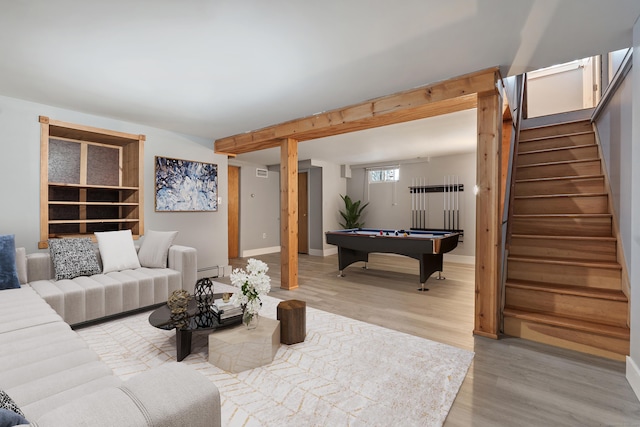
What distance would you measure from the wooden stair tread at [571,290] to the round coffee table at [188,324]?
2.65 meters

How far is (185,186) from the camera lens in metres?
4.83

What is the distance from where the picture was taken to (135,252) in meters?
3.66

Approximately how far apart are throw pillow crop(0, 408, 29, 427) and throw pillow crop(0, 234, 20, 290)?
2.83 m

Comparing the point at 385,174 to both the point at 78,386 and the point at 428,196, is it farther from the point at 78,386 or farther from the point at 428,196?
the point at 78,386

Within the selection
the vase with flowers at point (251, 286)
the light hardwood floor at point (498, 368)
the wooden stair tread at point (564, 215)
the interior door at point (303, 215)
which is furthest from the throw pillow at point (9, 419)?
the interior door at point (303, 215)

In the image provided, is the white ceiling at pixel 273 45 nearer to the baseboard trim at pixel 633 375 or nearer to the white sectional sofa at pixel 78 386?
the white sectional sofa at pixel 78 386

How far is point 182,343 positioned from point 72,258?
6.11ft

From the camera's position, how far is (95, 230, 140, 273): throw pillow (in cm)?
339

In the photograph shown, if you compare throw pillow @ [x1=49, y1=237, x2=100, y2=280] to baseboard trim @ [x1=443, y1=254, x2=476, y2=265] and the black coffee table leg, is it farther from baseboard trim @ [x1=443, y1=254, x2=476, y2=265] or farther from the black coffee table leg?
baseboard trim @ [x1=443, y1=254, x2=476, y2=265]

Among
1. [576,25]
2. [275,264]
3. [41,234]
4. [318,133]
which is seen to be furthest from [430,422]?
[275,264]

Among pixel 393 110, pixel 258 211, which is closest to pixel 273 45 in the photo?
pixel 393 110

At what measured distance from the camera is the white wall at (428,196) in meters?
6.56

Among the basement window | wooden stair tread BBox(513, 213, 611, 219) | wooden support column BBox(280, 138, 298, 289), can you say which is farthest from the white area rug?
the basement window

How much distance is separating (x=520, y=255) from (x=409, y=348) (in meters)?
1.77
